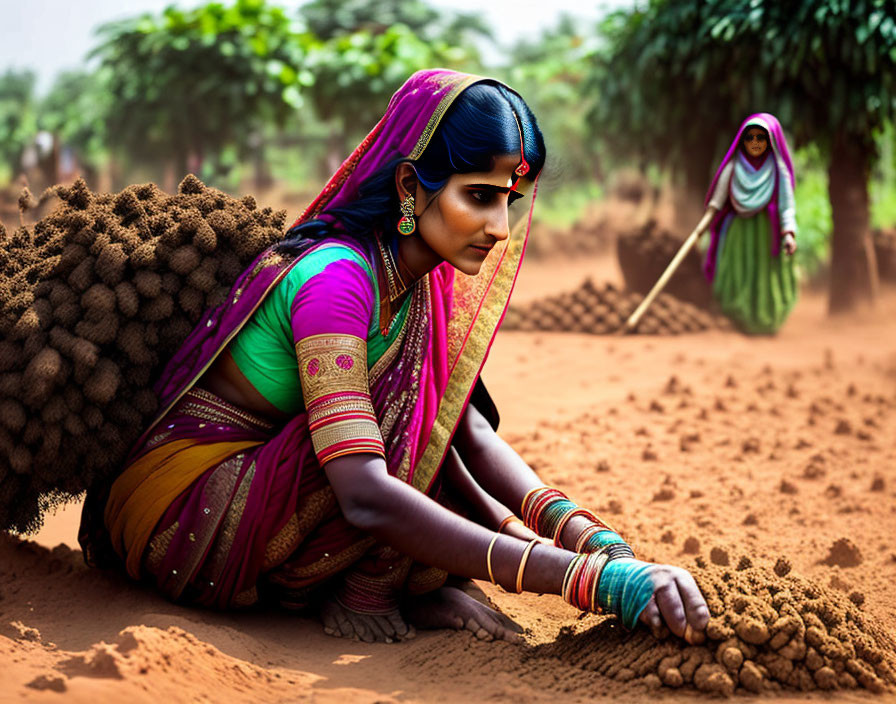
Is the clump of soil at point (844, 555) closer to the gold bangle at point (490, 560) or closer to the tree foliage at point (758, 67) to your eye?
the gold bangle at point (490, 560)

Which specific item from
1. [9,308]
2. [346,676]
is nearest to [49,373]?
[9,308]

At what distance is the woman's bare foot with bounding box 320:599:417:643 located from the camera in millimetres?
2711

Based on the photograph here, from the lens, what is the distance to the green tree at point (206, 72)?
1438 cm

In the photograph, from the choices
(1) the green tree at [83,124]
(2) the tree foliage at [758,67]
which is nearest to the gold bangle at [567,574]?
(2) the tree foliage at [758,67]

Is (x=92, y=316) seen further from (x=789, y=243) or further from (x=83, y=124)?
(x=83, y=124)

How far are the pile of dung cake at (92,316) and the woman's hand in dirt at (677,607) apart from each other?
1501mm

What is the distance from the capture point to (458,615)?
275 centimetres

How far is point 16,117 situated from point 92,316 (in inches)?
1101

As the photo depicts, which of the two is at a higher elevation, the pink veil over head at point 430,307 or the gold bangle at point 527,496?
the pink veil over head at point 430,307

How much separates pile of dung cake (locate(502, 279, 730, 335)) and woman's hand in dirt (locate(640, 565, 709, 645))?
24.3ft

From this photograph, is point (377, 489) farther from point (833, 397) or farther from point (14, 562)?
point (833, 397)

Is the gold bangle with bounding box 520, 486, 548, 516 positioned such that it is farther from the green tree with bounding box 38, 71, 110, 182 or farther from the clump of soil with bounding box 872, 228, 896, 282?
the green tree with bounding box 38, 71, 110, 182

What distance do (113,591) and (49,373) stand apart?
74 cm

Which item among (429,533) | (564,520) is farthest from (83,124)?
(429,533)
